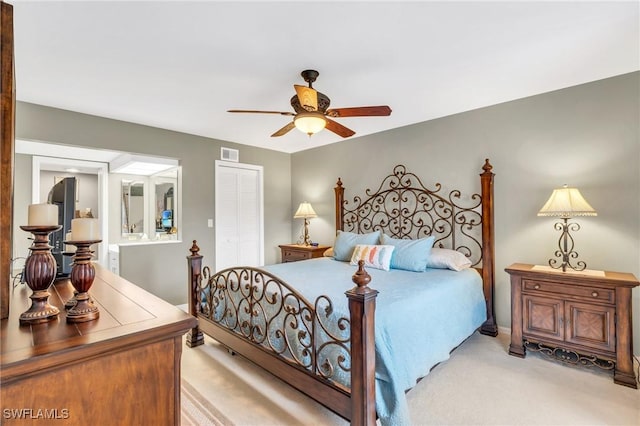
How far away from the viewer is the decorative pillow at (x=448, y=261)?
10.5 ft

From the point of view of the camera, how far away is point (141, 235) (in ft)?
17.3

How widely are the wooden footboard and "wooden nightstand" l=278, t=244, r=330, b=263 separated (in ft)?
6.26

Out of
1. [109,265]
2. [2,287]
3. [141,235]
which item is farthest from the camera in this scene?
[141,235]

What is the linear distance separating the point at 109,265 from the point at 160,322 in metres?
4.54

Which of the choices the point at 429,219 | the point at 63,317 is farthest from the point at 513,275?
the point at 63,317

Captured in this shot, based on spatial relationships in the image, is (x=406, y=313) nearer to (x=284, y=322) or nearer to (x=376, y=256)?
(x=284, y=322)

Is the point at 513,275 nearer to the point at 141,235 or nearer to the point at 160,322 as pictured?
the point at 160,322

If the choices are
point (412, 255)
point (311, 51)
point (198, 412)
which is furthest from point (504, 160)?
point (198, 412)

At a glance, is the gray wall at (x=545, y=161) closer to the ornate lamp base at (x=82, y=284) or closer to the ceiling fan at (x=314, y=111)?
the ceiling fan at (x=314, y=111)

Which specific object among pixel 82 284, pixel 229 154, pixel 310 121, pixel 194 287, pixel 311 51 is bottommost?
pixel 194 287

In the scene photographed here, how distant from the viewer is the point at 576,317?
2512 millimetres

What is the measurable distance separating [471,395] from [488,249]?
5.27 feet

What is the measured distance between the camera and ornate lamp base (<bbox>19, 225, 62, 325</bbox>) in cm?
106

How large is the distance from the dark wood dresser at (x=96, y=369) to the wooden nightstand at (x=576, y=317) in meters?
2.84
